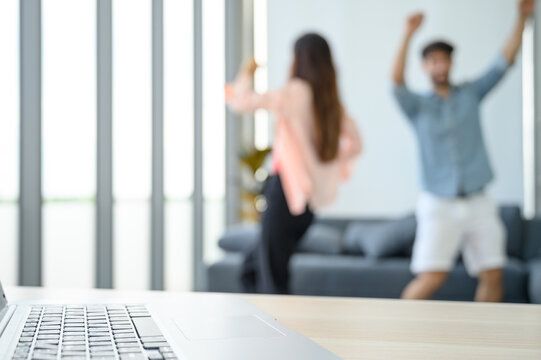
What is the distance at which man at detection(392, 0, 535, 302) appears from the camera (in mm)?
2742

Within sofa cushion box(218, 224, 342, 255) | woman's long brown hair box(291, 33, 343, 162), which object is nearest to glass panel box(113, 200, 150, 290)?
sofa cushion box(218, 224, 342, 255)

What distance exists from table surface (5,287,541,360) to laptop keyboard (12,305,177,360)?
132mm

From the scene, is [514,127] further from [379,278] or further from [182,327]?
[182,327]

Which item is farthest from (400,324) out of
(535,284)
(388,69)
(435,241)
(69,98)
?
(388,69)

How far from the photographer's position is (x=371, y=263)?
3654 mm

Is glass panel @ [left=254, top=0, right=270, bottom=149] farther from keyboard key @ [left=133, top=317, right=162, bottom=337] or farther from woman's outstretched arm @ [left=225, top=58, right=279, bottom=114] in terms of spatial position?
keyboard key @ [left=133, top=317, right=162, bottom=337]

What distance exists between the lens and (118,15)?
12.6 feet

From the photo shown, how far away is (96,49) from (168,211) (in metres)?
1.40

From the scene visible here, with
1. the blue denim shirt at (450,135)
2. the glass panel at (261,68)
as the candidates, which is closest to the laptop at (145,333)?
the blue denim shirt at (450,135)

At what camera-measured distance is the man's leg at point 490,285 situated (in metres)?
2.84

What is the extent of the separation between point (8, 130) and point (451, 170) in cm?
193

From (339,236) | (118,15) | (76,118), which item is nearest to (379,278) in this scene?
(339,236)

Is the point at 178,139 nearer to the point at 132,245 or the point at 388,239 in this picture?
the point at 132,245

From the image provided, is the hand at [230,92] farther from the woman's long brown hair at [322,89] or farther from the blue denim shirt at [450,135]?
the blue denim shirt at [450,135]
